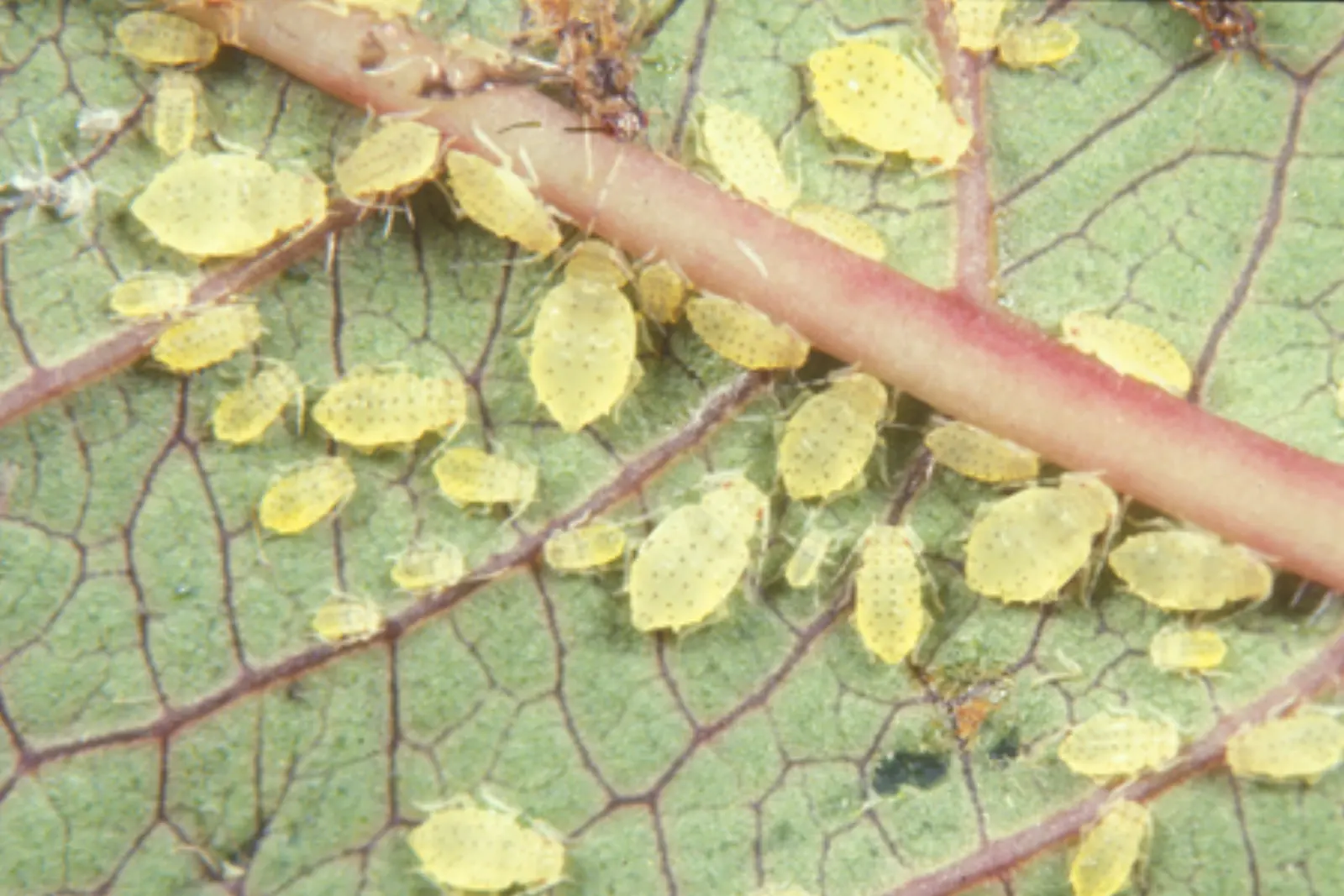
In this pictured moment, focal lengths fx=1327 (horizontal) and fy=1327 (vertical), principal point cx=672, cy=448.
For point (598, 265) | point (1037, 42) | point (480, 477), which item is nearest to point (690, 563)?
point (480, 477)

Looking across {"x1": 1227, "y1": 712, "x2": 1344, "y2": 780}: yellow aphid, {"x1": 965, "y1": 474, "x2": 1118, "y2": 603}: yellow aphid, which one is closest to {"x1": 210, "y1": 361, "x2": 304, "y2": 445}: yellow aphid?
{"x1": 965, "y1": 474, "x2": 1118, "y2": 603}: yellow aphid

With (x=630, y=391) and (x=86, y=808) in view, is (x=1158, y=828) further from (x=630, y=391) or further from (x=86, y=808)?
(x=86, y=808)

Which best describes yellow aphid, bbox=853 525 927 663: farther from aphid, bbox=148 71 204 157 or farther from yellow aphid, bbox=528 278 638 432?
aphid, bbox=148 71 204 157

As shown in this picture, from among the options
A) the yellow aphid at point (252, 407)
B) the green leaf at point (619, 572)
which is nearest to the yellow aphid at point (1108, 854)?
the green leaf at point (619, 572)

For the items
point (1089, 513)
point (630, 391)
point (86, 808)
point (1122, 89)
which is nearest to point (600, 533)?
point (630, 391)

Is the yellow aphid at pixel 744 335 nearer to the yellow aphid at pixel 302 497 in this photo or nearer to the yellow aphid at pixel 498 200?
the yellow aphid at pixel 498 200

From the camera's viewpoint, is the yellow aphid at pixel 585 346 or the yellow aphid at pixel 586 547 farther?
the yellow aphid at pixel 586 547
